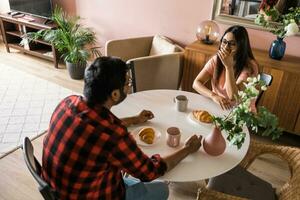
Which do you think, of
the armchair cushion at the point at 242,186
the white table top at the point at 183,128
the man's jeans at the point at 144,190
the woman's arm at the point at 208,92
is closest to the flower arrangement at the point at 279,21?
the woman's arm at the point at 208,92

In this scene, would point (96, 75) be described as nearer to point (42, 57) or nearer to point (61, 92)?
point (61, 92)

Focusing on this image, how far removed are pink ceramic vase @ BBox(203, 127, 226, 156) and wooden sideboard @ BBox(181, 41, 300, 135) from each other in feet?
4.26

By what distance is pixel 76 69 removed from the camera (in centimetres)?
343

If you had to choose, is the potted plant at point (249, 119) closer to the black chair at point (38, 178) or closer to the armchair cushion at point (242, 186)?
the armchair cushion at point (242, 186)

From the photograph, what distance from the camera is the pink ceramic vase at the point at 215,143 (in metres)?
1.26

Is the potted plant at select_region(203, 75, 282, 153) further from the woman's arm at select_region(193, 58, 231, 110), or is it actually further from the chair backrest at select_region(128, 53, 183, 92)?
the chair backrest at select_region(128, 53, 183, 92)

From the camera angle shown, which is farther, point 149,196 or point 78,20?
point 78,20

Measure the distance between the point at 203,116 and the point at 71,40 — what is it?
91.8 inches

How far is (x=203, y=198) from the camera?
49.4 inches

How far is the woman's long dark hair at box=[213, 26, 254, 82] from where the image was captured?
1.86m

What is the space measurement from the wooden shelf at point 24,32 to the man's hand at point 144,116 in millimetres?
2509

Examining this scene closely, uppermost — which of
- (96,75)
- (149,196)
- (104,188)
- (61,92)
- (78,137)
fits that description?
(96,75)

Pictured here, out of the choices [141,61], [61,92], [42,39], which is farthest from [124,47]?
[42,39]

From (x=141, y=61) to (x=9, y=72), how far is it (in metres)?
2.26
